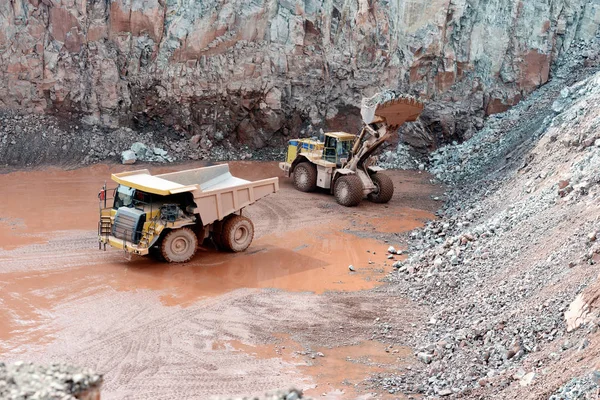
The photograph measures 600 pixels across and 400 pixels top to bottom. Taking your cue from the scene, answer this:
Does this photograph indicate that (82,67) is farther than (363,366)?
Yes

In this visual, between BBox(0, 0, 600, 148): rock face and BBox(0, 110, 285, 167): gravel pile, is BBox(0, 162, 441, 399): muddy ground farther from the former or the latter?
BBox(0, 0, 600, 148): rock face

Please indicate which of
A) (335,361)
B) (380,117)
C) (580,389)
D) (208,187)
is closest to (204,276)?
(208,187)

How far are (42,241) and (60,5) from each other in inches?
359

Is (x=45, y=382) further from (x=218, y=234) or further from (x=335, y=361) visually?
(x=218, y=234)

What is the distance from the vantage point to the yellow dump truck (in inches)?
495

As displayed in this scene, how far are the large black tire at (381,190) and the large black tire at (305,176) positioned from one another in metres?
1.55

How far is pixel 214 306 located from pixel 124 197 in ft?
10.7

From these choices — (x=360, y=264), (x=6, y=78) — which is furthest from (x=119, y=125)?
(x=360, y=264)

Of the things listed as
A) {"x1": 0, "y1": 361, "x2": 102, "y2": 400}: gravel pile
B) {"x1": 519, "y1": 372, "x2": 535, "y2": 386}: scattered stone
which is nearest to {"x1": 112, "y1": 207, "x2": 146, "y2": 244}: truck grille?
{"x1": 0, "y1": 361, "x2": 102, "y2": 400}: gravel pile

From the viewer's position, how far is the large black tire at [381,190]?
17.5m

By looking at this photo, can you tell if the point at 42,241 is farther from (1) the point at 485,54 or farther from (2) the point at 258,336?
(1) the point at 485,54

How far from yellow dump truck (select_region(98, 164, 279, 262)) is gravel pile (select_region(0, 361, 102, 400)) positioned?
21.1ft

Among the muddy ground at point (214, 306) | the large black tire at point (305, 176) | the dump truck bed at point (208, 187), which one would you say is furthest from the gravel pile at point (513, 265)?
the large black tire at point (305, 176)

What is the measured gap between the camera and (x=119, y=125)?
2094 centimetres
